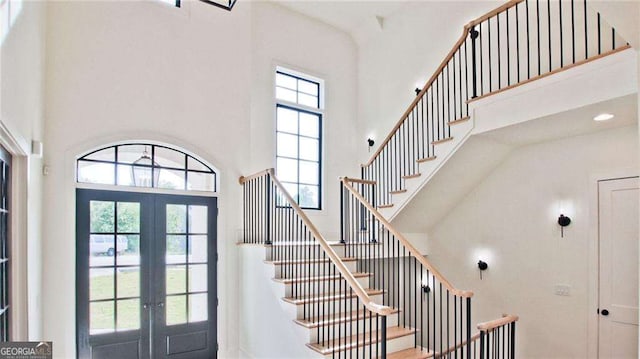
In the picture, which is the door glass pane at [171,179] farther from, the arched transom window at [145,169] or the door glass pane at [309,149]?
the door glass pane at [309,149]

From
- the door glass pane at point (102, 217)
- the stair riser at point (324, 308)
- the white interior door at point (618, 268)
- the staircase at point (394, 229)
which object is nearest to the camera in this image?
the staircase at point (394, 229)

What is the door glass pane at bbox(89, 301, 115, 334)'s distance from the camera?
4.50 metres

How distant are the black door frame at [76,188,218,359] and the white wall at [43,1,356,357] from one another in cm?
10

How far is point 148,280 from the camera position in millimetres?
4820

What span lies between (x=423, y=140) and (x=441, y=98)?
659 mm

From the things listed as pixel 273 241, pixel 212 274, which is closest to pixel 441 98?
pixel 273 241

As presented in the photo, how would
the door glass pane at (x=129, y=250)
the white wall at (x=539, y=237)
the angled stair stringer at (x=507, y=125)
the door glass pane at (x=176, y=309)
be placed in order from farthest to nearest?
the door glass pane at (x=176, y=309) < the door glass pane at (x=129, y=250) < the white wall at (x=539, y=237) < the angled stair stringer at (x=507, y=125)

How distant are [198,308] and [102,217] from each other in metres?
1.61

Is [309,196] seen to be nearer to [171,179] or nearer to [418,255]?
[171,179]

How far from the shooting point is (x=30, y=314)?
3.33 metres

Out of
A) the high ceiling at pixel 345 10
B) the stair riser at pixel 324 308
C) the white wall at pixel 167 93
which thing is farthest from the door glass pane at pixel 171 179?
the high ceiling at pixel 345 10

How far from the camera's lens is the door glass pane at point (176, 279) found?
498 centimetres

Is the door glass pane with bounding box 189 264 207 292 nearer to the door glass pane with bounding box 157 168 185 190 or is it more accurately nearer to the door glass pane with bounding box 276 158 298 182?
the door glass pane with bounding box 157 168 185 190

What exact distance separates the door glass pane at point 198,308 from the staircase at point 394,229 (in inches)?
35.5
